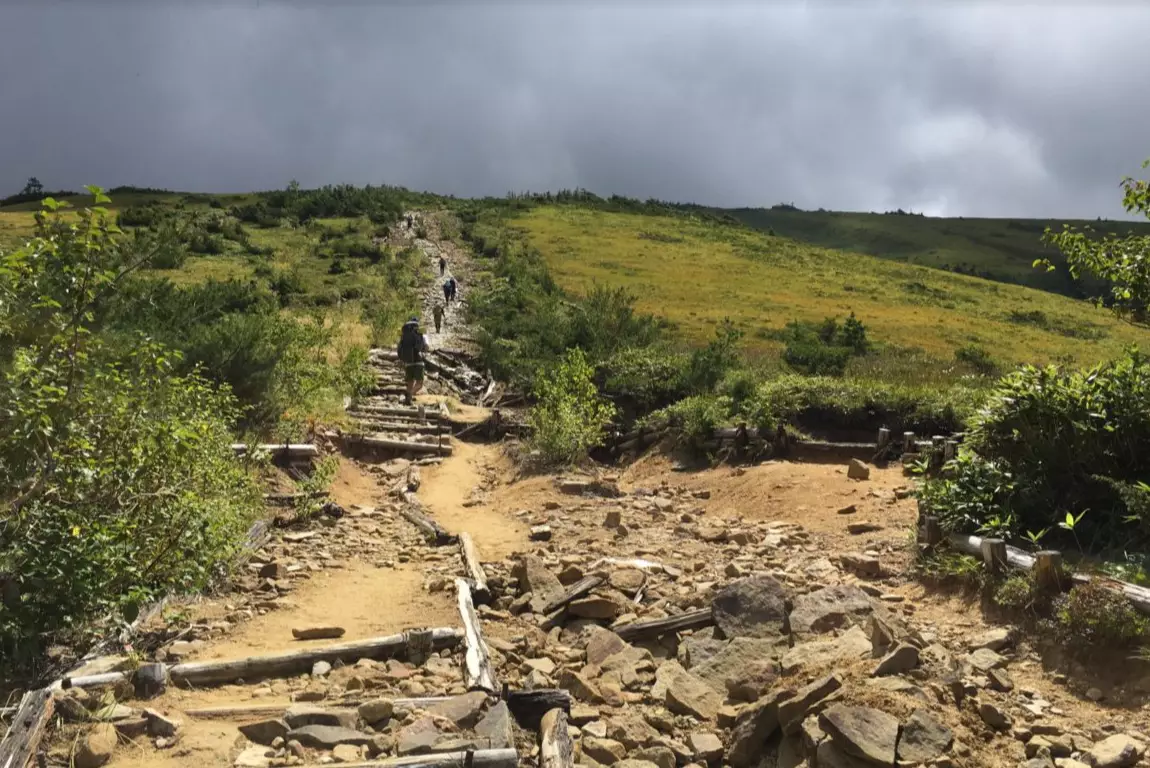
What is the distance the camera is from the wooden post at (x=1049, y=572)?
5469mm

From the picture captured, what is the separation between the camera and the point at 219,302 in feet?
60.3

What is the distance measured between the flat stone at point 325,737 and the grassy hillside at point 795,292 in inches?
900

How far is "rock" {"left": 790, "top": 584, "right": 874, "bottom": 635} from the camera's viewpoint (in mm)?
5652

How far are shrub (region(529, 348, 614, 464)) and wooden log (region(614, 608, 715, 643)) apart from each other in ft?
20.4

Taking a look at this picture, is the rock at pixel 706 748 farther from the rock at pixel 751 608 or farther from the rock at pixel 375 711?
the rock at pixel 375 711

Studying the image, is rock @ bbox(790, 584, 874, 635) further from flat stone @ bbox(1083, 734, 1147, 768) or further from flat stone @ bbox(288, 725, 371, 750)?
flat stone @ bbox(288, 725, 371, 750)

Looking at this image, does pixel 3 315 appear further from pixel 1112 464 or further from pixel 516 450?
pixel 516 450

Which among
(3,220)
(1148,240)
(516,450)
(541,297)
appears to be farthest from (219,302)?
(3,220)

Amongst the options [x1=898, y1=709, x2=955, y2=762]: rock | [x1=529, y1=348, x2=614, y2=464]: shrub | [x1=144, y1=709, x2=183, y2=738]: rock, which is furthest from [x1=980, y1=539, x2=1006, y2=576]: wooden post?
[x1=529, y1=348, x2=614, y2=464]: shrub

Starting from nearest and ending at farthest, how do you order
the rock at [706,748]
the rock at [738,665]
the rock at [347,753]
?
the rock at [347,753], the rock at [706,748], the rock at [738,665]

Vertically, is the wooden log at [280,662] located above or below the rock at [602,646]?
below

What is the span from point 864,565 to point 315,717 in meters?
4.74

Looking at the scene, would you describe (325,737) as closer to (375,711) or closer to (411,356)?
(375,711)

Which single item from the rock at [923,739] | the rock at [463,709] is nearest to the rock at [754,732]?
the rock at [923,739]
